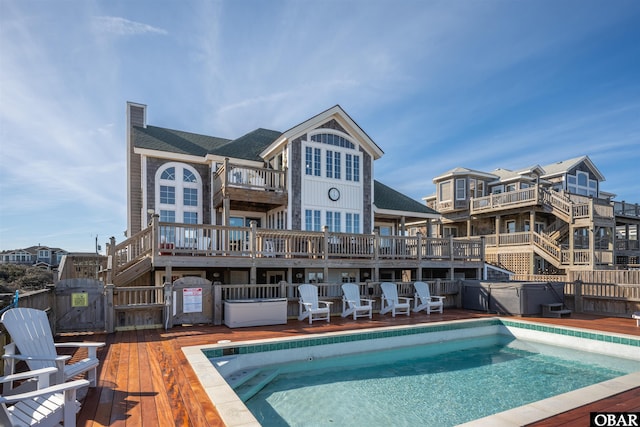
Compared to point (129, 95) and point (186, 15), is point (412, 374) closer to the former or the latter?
point (186, 15)

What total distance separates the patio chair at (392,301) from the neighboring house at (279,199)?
101cm

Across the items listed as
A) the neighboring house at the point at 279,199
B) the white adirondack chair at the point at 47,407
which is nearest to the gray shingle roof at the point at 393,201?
the neighboring house at the point at 279,199

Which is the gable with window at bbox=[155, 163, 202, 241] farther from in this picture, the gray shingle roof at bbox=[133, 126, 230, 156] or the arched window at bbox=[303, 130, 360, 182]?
the arched window at bbox=[303, 130, 360, 182]

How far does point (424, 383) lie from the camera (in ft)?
21.1

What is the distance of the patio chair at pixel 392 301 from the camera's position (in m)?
11.5

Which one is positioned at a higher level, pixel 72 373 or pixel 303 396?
pixel 72 373

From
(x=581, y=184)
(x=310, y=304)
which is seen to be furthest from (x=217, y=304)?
(x=581, y=184)

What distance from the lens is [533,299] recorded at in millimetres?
11195

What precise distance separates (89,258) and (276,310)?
8.06 m

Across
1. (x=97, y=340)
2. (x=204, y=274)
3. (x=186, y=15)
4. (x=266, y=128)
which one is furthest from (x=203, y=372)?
(x=266, y=128)

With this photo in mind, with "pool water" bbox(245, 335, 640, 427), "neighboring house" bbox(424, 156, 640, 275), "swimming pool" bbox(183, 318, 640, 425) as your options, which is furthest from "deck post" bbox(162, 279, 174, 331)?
"neighboring house" bbox(424, 156, 640, 275)

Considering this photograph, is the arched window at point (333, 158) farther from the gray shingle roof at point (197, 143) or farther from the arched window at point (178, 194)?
the arched window at point (178, 194)

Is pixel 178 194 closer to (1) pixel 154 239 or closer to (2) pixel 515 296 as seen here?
(1) pixel 154 239

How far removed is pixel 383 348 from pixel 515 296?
5.32 metres
